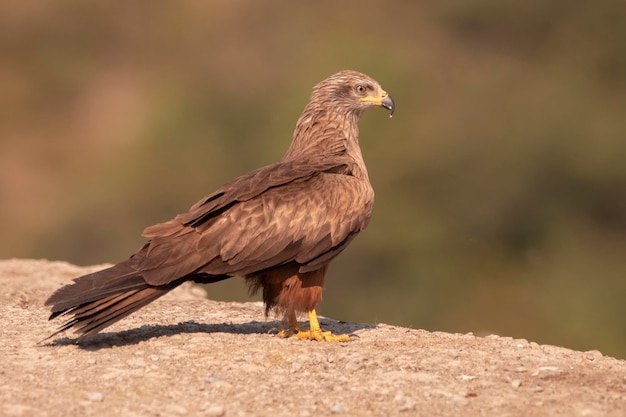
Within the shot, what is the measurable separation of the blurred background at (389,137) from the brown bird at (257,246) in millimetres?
15947

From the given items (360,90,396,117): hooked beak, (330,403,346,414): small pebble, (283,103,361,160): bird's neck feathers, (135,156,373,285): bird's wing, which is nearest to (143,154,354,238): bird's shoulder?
(135,156,373,285): bird's wing

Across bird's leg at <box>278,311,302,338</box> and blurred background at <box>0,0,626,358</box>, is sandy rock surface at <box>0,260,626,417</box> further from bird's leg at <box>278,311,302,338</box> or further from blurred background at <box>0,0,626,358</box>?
blurred background at <box>0,0,626,358</box>

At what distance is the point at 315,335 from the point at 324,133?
77.1 inches

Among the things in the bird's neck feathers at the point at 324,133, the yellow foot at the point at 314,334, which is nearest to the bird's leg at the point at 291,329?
the yellow foot at the point at 314,334

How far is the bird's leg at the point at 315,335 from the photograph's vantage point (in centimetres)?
1000

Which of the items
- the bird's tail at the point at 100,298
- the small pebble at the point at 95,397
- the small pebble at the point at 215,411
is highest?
the bird's tail at the point at 100,298

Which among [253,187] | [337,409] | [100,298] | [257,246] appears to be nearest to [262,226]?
[257,246]

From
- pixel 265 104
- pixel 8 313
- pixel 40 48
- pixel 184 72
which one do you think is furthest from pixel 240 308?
pixel 40 48

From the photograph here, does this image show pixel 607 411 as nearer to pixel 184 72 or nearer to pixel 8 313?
pixel 8 313

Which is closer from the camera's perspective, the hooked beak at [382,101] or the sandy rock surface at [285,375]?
the sandy rock surface at [285,375]

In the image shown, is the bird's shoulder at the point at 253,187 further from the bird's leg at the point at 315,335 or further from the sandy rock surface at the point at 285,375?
the bird's leg at the point at 315,335

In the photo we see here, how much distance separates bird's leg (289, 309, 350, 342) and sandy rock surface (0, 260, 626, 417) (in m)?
0.18

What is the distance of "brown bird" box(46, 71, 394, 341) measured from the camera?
923 cm

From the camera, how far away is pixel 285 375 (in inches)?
344
